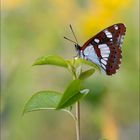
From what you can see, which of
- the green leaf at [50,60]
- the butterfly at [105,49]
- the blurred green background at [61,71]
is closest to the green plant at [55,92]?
the green leaf at [50,60]

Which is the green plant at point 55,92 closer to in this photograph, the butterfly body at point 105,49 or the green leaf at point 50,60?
the green leaf at point 50,60

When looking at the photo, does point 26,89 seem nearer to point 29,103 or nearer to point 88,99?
point 88,99

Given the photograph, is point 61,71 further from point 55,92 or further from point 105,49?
point 55,92

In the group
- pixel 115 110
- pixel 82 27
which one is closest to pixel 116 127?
pixel 115 110

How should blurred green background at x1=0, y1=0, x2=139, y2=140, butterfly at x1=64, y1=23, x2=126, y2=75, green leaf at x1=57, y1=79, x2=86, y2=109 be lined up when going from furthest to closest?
1. blurred green background at x1=0, y1=0, x2=139, y2=140
2. butterfly at x1=64, y1=23, x2=126, y2=75
3. green leaf at x1=57, y1=79, x2=86, y2=109

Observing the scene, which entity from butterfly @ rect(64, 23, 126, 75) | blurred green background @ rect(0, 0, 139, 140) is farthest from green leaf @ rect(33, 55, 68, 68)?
blurred green background @ rect(0, 0, 139, 140)

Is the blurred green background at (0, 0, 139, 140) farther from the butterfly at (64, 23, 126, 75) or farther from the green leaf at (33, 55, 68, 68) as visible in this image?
the green leaf at (33, 55, 68, 68)

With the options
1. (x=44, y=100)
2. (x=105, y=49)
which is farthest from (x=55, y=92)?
(x=105, y=49)
